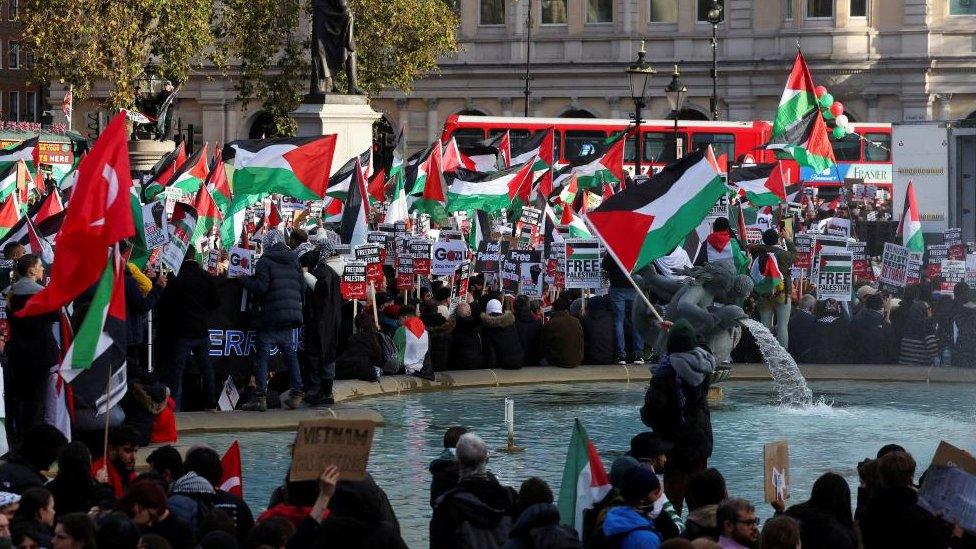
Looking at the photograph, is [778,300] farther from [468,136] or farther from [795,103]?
[468,136]

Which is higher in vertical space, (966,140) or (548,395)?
(966,140)

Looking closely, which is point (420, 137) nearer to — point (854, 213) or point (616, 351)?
point (854, 213)

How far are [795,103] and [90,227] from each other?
19.6m

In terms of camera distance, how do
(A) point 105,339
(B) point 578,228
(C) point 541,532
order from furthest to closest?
(B) point 578,228 < (A) point 105,339 < (C) point 541,532

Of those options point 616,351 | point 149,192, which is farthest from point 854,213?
point 616,351

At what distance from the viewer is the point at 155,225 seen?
1858 centimetres

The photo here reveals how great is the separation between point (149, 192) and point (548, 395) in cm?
966

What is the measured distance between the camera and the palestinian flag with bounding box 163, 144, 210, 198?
85.6 feet

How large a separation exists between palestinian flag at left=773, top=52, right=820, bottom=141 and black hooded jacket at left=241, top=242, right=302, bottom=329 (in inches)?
544

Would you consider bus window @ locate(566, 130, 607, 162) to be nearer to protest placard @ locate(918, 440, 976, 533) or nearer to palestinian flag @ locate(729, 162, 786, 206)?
palestinian flag @ locate(729, 162, 786, 206)

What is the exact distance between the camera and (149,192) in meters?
27.0

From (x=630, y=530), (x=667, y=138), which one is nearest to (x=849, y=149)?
(x=667, y=138)

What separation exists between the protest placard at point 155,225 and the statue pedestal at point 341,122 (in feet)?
22.8

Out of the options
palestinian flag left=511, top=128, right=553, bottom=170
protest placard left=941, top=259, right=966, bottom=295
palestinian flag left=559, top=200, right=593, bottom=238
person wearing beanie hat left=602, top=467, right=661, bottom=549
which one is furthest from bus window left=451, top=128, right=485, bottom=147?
person wearing beanie hat left=602, top=467, right=661, bottom=549
